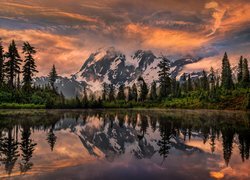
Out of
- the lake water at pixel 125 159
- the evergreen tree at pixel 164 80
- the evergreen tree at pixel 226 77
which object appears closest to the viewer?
the lake water at pixel 125 159

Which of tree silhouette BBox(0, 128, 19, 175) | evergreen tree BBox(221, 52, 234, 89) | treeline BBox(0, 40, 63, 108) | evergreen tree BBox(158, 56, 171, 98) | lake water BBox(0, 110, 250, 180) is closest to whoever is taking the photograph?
lake water BBox(0, 110, 250, 180)

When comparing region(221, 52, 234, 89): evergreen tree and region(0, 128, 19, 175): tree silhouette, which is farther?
region(221, 52, 234, 89): evergreen tree

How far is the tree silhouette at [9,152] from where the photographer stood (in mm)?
13531

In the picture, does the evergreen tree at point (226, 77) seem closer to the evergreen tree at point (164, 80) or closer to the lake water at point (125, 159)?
the evergreen tree at point (164, 80)

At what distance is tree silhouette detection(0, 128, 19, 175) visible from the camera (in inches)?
533

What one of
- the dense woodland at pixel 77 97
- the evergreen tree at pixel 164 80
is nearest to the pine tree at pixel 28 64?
the dense woodland at pixel 77 97

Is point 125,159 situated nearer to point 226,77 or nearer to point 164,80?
point 164,80

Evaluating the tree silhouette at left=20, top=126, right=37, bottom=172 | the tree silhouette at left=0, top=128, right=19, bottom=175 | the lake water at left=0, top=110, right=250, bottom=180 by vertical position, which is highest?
the tree silhouette at left=0, top=128, right=19, bottom=175

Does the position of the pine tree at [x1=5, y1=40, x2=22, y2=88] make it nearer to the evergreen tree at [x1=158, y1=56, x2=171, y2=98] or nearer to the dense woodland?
the dense woodland

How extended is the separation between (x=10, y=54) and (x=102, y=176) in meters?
74.1

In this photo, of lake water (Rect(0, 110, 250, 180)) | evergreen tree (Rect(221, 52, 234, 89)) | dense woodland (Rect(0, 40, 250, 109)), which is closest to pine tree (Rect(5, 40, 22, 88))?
dense woodland (Rect(0, 40, 250, 109))

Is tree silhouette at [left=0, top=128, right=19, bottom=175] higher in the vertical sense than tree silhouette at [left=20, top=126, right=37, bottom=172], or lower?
higher

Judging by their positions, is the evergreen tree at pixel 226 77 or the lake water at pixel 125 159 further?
the evergreen tree at pixel 226 77

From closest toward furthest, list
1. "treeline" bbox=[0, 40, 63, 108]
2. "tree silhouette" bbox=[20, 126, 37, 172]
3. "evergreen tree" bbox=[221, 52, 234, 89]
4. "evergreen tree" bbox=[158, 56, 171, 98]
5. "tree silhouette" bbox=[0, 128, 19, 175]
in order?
"tree silhouette" bbox=[20, 126, 37, 172]
"tree silhouette" bbox=[0, 128, 19, 175]
"treeline" bbox=[0, 40, 63, 108]
"evergreen tree" bbox=[158, 56, 171, 98]
"evergreen tree" bbox=[221, 52, 234, 89]
